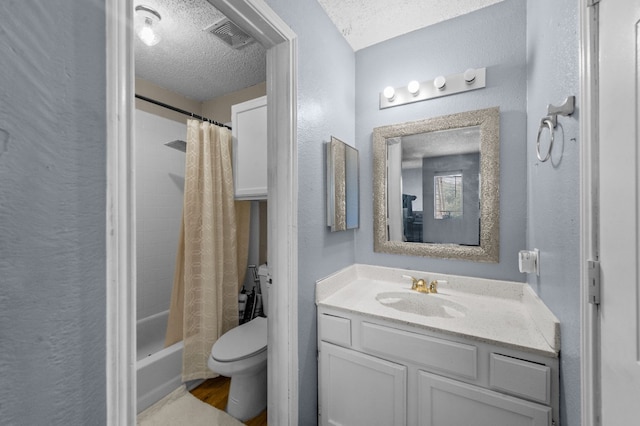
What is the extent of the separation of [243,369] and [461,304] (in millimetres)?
1306

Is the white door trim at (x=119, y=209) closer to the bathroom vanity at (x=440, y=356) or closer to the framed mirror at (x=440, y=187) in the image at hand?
the bathroom vanity at (x=440, y=356)

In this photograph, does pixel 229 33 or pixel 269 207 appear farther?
pixel 229 33

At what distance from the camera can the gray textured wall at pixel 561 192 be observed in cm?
80

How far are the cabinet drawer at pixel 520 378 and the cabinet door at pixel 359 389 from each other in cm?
36

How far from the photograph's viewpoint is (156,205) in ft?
7.93

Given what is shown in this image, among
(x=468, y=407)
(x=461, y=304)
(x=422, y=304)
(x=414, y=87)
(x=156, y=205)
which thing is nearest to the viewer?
(x=468, y=407)

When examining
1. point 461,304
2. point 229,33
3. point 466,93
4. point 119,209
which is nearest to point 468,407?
point 461,304

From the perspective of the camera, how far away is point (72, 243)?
531 mm

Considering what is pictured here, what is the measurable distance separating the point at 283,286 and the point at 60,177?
0.88 meters

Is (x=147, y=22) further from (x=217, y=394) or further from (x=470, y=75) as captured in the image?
(x=217, y=394)

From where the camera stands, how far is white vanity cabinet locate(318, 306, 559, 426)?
3.11 ft

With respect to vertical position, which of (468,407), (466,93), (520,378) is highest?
(466,93)

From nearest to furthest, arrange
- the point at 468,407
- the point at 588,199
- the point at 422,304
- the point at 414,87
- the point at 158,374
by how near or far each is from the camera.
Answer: the point at 588,199 → the point at 468,407 → the point at 422,304 → the point at 414,87 → the point at 158,374

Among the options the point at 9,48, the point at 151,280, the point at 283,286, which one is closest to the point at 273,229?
the point at 283,286
